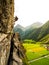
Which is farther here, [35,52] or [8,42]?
[35,52]

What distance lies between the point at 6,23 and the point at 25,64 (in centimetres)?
773

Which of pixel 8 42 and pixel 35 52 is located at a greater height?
pixel 8 42

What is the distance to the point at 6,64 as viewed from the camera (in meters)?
29.6

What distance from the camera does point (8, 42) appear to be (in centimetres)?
3030

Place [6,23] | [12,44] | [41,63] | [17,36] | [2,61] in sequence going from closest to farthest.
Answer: [2,61]
[6,23]
[12,44]
[17,36]
[41,63]

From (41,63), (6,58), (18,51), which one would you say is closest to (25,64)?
(18,51)

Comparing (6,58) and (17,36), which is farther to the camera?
(17,36)

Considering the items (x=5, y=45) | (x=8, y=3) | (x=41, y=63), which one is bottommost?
(x=41, y=63)

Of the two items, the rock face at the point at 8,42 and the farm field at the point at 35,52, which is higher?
the rock face at the point at 8,42

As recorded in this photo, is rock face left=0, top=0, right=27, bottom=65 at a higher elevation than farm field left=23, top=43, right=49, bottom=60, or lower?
higher

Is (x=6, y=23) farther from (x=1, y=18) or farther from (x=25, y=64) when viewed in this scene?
(x=25, y=64)

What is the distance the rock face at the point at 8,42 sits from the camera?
27.7m

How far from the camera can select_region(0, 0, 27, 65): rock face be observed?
2773 centimetres

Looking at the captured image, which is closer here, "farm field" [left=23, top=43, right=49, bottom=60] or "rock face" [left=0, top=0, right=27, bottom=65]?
"rock face" [left=0, top=0, right=27, bottom=65]
